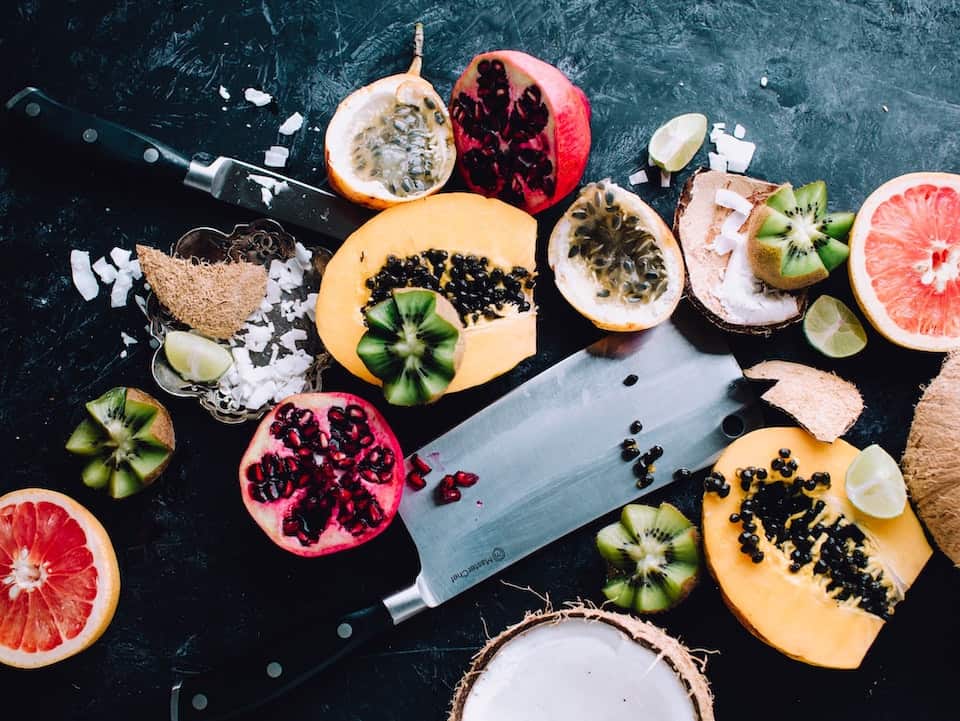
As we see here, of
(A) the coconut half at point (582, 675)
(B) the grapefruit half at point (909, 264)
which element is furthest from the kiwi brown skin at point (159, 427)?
(B) the grapefruit half at point (909, 264)

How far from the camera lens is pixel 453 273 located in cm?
222

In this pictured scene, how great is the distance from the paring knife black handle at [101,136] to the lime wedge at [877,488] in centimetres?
202

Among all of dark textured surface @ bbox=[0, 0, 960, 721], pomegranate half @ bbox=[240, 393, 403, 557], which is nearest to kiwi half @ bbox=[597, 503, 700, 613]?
dark textured surface @ bbox=[0, 0, 960, 721]

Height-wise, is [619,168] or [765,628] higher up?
[619,168]

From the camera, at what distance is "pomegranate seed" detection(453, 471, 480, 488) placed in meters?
2.30

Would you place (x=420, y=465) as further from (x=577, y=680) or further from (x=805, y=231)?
(x=805, y=231)

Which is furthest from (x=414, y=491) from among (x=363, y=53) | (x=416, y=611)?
(x=363, y=53)

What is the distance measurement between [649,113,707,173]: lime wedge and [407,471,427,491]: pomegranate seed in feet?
3.80

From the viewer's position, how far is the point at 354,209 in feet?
7.66

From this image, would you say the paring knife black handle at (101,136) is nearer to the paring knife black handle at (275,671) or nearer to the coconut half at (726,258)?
the paring knife black handle at (275,671)

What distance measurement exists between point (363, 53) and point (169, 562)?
5.34 ft

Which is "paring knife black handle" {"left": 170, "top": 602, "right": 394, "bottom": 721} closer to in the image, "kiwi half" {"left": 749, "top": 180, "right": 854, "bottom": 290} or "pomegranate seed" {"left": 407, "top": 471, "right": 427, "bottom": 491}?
"pomegranate seed" {"left": 407, "top": 471, "right": 427, "bottom": 491}

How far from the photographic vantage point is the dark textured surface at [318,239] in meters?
2.44

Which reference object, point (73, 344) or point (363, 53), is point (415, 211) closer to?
point (363, 53)
